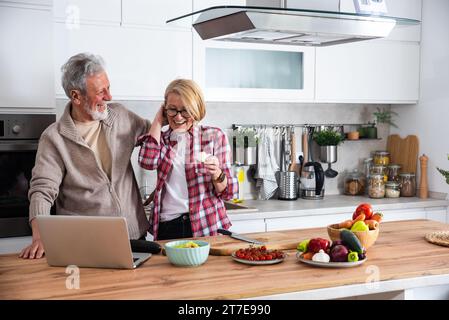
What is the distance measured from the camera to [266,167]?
462 cm

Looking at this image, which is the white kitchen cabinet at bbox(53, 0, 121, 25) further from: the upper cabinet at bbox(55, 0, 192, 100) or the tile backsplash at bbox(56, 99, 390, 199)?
the tile backsplash at bbox(56, 99, 390, 199)

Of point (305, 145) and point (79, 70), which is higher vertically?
point (79, 70)

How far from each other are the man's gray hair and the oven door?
0.68 meters

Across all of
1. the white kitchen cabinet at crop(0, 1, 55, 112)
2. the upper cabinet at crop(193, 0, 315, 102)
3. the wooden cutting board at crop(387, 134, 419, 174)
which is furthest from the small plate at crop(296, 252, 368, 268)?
the wooden cutting board at crop(387, 134, 419, 174)

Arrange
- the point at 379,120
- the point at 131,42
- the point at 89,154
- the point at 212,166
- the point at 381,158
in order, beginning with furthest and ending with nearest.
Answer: the point at 379,120 < the point at 381,158 < the point at 131,42 < the point at 89,154 < the point at 212,166

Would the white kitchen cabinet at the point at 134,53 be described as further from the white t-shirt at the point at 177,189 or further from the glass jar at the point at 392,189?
the glass jar at the point at 392,189

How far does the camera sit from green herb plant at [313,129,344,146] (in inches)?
186

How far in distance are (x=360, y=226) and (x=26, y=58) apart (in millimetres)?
2008

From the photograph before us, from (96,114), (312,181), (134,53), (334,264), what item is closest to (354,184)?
(312,181)

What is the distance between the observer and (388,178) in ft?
16.2

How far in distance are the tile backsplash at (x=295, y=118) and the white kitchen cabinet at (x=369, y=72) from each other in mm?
368

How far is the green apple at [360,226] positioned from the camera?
8.42 ft

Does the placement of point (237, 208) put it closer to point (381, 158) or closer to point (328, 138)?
point (328, 138)
